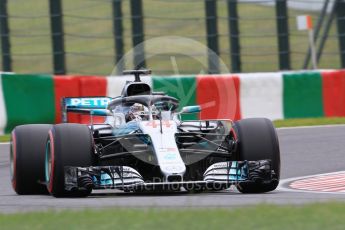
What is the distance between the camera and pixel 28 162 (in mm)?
10438

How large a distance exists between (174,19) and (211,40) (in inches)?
29.9

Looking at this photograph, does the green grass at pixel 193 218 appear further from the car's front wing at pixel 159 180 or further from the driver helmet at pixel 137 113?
the driver helmet at pixel 137 113

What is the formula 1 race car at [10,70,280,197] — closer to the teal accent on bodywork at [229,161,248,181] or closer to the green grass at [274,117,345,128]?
the teal accent on bodywork at [229,161,248,181]

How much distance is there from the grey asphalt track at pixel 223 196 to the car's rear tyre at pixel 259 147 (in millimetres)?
158

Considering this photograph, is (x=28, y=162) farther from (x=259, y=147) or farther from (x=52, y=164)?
(x=259, y=147)

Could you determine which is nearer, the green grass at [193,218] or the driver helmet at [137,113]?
the green grass at [193,218]

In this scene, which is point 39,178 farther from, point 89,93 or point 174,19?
point 174,19

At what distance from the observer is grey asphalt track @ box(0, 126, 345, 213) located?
8.59m

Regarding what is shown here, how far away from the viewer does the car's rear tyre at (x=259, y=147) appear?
1002 centimetres

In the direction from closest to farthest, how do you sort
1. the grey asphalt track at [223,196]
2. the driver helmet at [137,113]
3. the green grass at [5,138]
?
the grey asphalt track at [223,196] < the driver helmet at [137,113] < the green grass at [5,138]

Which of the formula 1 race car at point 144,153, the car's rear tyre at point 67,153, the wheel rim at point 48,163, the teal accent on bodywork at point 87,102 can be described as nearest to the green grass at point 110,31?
the teal accent on bodywork at point 87,102

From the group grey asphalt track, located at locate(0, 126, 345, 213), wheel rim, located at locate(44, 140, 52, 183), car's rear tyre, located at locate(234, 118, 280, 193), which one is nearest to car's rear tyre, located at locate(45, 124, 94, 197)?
grey asphalt track, located at locate(0, 126, 345, 213)

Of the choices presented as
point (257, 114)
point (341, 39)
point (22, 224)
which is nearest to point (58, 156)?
point (22, 224)

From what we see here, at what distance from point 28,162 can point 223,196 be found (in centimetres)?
207
